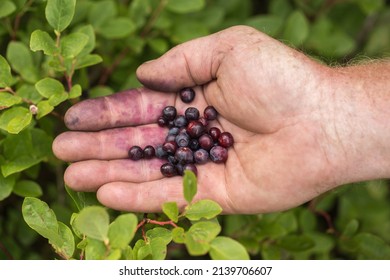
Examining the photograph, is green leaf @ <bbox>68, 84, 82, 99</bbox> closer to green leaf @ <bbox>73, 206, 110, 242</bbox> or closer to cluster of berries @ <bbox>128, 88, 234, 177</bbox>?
cluster of berries @ <bbox>128, 88, 234, 177</bbox>

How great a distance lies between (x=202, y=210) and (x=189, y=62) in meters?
0.87

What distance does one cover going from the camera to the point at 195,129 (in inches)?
89.0

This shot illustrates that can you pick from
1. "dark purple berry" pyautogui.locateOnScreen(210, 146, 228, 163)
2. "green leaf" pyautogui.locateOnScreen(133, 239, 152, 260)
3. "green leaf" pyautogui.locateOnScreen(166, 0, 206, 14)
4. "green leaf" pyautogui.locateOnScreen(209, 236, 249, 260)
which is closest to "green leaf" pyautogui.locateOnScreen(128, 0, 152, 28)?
"green leaf" pyautogui.locateOnScreen(166, 0, 206, 14)

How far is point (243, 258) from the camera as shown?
4.82 feet

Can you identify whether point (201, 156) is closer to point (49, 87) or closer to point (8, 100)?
point (49, 87)

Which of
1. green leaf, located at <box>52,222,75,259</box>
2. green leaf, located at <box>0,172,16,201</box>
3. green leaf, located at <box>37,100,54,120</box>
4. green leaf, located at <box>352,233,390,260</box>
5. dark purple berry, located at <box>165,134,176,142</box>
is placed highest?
green leaf, located at <box>37,100,54,120</box>

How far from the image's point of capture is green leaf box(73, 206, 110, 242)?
4.59ft

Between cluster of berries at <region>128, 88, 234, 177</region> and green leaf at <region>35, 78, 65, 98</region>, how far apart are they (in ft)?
1.42

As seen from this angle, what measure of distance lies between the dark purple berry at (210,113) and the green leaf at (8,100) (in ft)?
2.72

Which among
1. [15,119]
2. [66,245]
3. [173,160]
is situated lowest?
[66,245]

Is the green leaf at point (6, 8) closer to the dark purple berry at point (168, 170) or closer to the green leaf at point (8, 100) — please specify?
the green leaf at point (8, 100)

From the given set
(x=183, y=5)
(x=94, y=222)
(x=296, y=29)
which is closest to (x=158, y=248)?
(x=94, y=222)

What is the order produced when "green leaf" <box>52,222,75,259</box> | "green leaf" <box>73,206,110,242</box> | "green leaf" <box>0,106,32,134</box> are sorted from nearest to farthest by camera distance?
"green leaf" <box>73,206,110,242</box>, "green leaf" <box>52,222,75,259</box>, "green leaf" <box>0,106,32,134</box>
